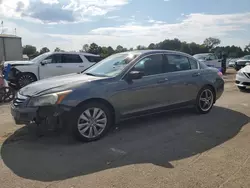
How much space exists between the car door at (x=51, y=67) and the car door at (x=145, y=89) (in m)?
→ 7.34

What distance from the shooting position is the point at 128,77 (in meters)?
5.49

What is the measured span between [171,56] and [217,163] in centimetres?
294

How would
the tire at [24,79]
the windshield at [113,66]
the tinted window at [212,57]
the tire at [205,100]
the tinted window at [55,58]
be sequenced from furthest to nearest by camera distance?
the tinted window at [212,57] → the tinted window at [55,58] → the tire at [24,79] → the tire at [205,100] → the windshield at [113,66]

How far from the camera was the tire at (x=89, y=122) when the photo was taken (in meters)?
4.85

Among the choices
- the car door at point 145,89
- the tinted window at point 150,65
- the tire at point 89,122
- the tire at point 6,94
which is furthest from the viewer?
the tire at point 6,94

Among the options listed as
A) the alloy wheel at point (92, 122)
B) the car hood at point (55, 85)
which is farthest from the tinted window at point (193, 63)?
the alloy wheel at point (92, 122)

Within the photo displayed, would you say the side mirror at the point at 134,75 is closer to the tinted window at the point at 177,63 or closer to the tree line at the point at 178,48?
the tinted window at the point at 177,63

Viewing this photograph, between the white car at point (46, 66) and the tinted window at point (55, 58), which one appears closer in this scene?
the white car at point (46, 66)

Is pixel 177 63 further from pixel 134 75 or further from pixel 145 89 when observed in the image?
pixel 134 75

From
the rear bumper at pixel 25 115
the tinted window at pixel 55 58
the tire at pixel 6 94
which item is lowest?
the tire at pixel 6 94

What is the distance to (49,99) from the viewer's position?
4746mm

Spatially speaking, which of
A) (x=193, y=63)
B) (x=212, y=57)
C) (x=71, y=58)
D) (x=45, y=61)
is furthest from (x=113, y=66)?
(x=212, y=57)

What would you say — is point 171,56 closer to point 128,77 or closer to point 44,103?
point 128,77

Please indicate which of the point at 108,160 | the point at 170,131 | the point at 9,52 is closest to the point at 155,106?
the point at 170,131
